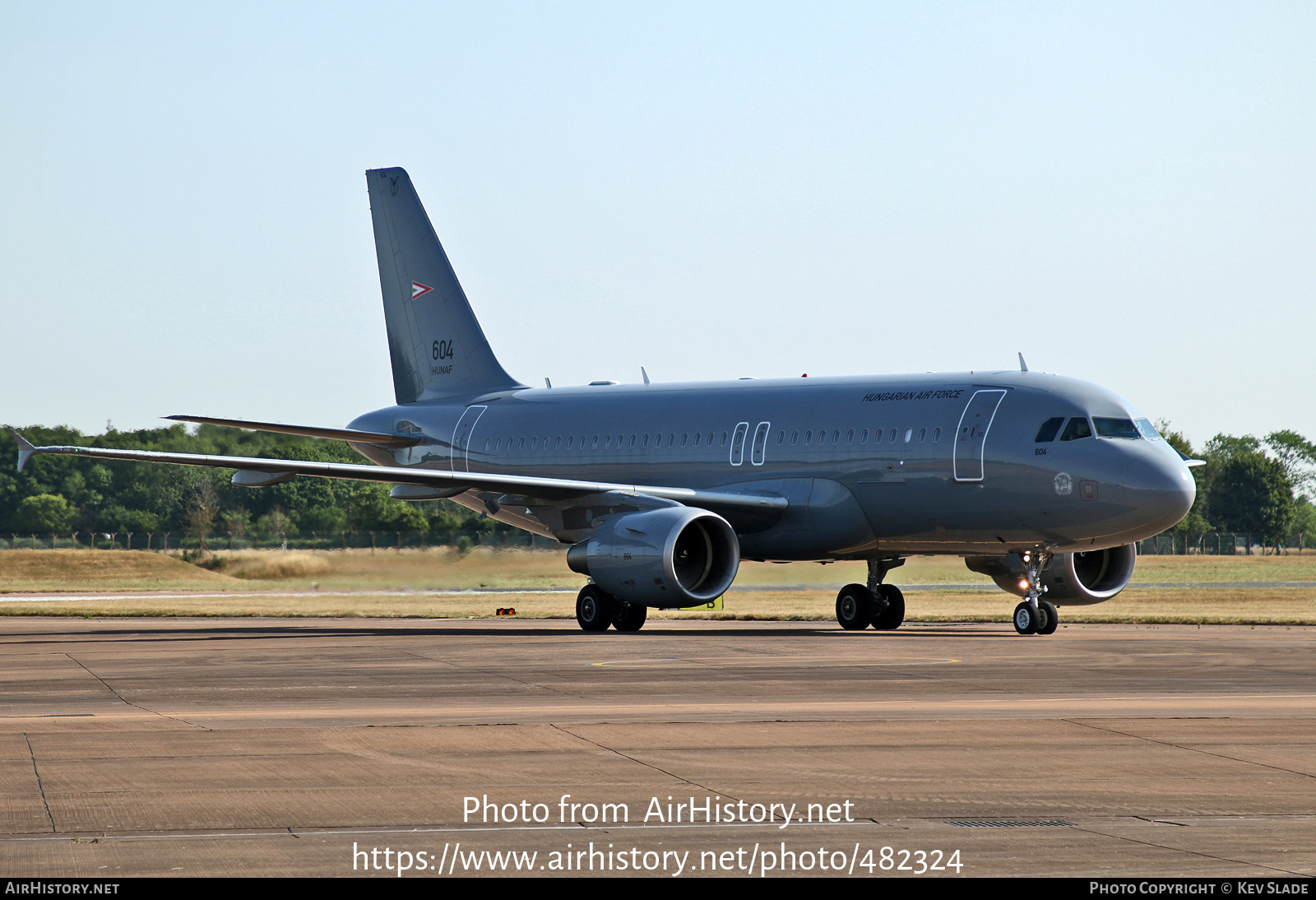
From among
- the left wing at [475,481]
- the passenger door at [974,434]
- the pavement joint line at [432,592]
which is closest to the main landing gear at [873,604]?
the left wing at [475,481]

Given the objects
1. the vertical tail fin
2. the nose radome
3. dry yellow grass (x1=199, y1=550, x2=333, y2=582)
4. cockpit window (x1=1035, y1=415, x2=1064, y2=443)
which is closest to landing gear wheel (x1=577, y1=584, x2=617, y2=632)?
cockpit window (x1=1035, y1=415, x2=1064, y2=443)

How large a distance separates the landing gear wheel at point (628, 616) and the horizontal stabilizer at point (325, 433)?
7581 mm

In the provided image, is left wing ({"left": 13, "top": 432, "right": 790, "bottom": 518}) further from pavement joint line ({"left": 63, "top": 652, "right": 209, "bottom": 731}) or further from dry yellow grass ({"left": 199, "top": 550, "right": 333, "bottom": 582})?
dry yellow grass ({"left": 199, "top": 550, "right": 333, "bottom": 582})

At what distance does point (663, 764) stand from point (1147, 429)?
653 inches

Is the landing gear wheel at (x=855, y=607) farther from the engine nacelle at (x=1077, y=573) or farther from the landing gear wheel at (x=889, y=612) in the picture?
the engine nacelle at (x=1077, y=573)

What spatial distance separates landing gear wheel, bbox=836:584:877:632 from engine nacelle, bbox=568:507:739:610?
3.16 metres

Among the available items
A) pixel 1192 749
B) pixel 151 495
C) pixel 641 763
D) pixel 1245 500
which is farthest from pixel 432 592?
pixel 1245 500

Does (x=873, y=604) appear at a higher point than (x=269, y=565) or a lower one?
higher

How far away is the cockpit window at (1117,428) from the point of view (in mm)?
24906

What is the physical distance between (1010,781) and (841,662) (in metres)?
9.66

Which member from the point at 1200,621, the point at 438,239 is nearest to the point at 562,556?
the point at 438,239

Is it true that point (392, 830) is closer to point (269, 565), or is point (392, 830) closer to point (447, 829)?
point (447, 829)

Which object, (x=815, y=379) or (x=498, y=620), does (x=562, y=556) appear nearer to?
(x=498, y=620)

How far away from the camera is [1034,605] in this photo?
2588 cm
